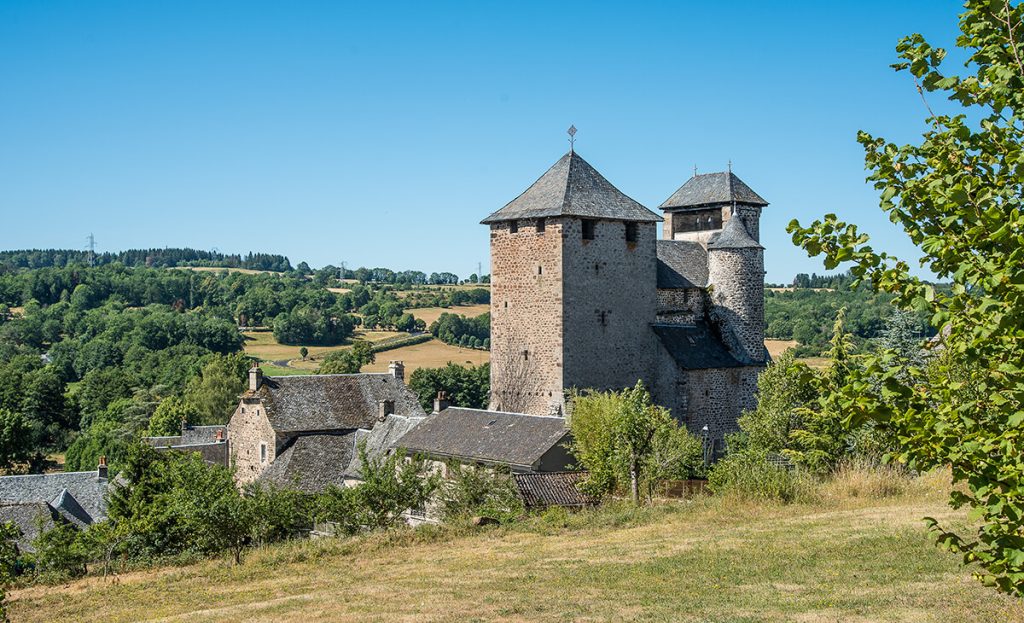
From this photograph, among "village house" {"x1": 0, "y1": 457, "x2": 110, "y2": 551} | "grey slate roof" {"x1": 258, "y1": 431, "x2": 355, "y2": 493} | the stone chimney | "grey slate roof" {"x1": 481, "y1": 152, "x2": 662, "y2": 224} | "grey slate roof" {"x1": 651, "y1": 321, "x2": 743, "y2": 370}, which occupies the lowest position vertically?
"village house" {"x1": 0, "y1": 457, "x2": 110, "y2": 551}

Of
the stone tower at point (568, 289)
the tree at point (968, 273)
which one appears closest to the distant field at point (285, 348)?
the stone tower at point (568, 289)

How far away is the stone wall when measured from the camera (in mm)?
40250

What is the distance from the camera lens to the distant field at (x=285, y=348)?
106m

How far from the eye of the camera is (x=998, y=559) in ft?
21.9

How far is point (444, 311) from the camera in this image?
13475cm

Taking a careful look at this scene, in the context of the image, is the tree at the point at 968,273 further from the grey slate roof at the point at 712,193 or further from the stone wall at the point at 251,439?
the stone wall at the point at 251,439

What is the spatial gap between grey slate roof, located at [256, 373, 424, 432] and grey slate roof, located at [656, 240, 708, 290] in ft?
40.8

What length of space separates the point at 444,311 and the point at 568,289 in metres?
102

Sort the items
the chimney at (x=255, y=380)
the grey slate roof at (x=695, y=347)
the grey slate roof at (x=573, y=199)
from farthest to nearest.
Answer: the chimney at (x=255, y=380) < the grey slate roof at (x=695, y=347) < the grey slate roof at (x=573, y=199)

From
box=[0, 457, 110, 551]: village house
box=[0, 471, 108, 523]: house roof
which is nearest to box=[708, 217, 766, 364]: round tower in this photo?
box=[0, 457, 110, 551]: village house

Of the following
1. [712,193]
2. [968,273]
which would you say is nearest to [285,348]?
[712,193]

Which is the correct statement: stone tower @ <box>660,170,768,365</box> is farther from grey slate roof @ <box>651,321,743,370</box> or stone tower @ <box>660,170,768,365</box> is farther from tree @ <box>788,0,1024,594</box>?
tree @ <box>788,0,1024,594</box>

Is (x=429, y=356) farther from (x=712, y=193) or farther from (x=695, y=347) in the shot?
(x=695, y=347)

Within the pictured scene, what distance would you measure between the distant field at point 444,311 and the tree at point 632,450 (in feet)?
318
